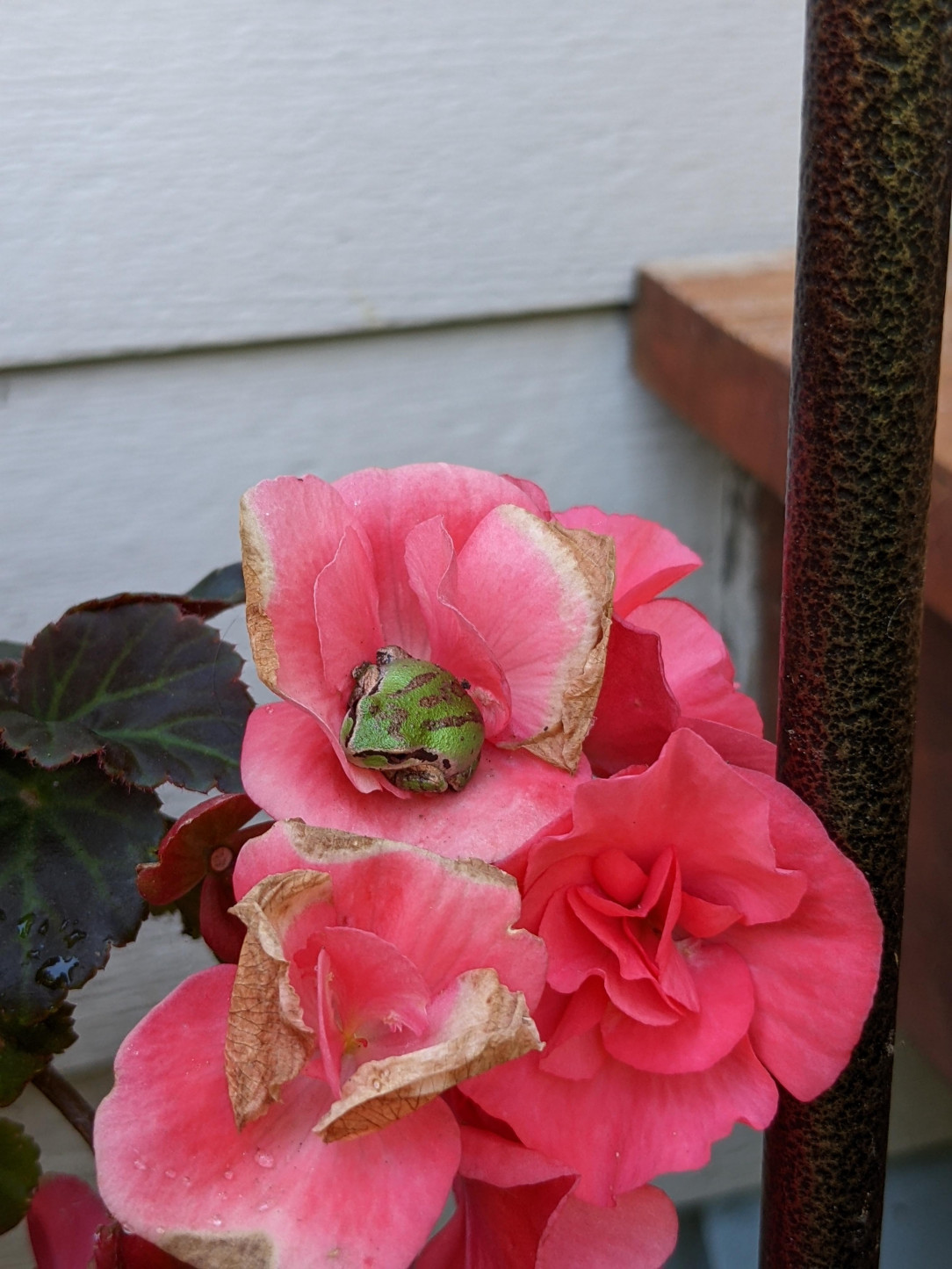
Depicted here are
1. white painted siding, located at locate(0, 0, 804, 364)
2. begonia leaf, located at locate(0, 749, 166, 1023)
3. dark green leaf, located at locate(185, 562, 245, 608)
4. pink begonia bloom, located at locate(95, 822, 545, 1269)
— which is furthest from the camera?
white painted siding, located at locate(0, 0, 804, 364)

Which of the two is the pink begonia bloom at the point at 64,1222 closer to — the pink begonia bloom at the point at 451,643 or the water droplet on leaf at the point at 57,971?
the water droplet on leaf at the point at 57,971

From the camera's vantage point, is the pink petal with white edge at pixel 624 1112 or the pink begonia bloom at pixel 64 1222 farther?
the pink begonia bloom at pixel 64 1222

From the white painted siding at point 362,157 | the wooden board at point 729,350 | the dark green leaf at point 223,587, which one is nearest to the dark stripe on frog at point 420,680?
the dark green leaf at point 223,587

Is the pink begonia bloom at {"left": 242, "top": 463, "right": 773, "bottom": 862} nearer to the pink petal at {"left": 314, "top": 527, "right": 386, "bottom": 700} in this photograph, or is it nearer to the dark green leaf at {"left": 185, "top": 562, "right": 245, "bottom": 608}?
the pink petal at {"left": 314, "top": 527, "right": 386, "bottom": 700}

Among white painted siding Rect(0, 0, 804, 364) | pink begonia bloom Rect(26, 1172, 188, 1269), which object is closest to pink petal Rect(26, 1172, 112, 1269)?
pink begonia bloom Rect(26, 1172, 188, 1269)

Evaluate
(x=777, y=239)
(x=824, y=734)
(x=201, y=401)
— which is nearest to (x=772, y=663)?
(x=777, y=239)

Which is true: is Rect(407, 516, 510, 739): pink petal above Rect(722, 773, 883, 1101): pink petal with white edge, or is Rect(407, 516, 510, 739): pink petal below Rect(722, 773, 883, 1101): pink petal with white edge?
above
